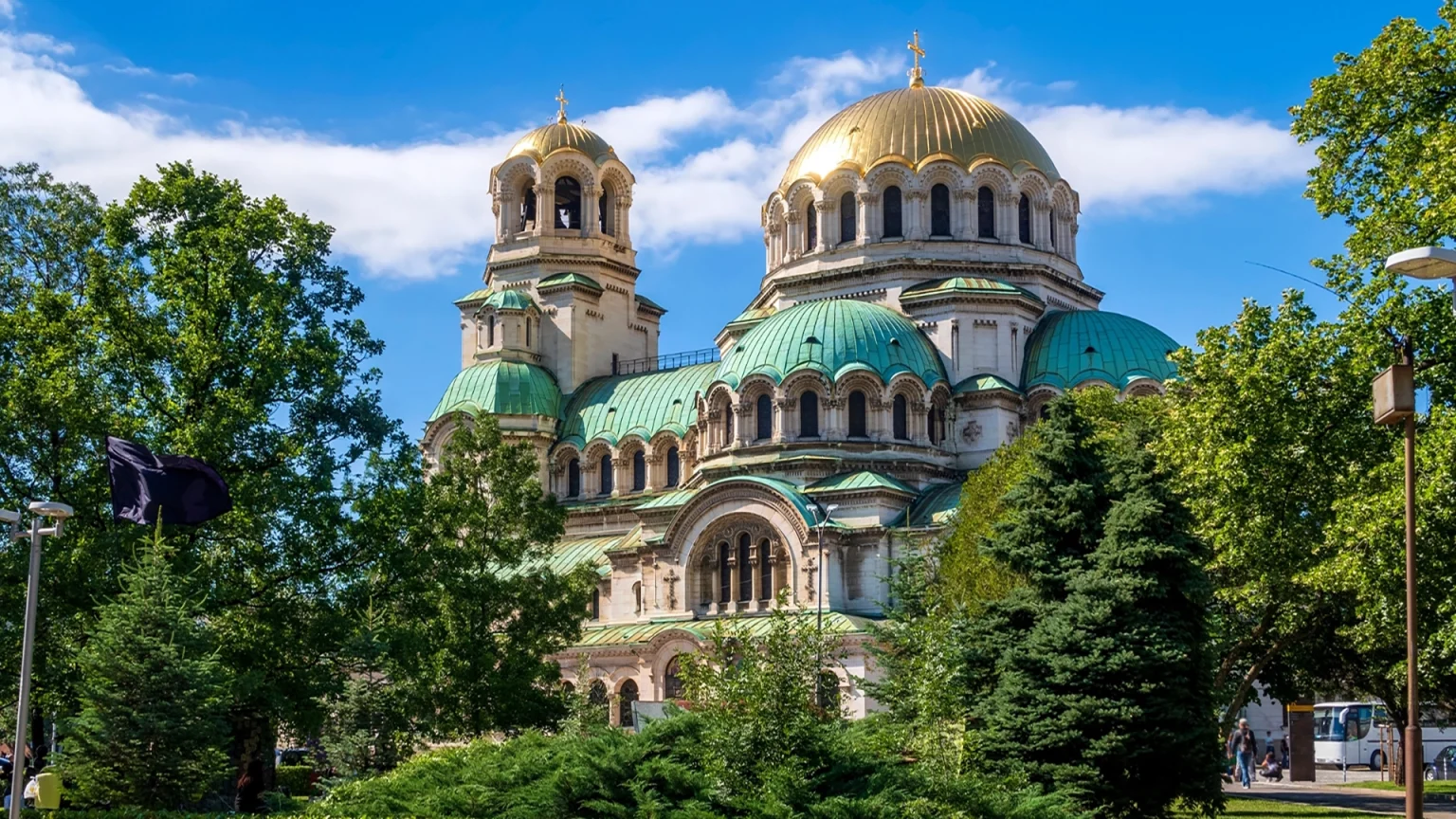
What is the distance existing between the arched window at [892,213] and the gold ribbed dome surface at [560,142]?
14592mm

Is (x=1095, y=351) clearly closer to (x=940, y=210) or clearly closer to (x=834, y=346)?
Result: (x=940, y=210)

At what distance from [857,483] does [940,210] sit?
1266 cm

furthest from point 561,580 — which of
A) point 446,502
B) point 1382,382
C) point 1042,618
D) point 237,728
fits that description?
point 1382,382

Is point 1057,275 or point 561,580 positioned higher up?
point 1057,275

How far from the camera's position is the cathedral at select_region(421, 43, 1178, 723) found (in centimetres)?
5388

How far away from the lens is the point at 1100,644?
26.4 metres

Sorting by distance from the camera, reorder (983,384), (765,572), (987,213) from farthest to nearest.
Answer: (987,213), (983,384), (765,572)

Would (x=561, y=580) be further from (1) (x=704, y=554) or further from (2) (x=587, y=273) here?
(2) (x=587, y=273)

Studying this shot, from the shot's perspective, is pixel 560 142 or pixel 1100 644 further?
pixel 560 142

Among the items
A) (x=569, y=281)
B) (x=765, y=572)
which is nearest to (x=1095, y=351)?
(x=765, y=572)

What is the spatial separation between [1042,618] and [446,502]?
13.4 metres

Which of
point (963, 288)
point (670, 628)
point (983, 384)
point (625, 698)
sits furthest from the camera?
point (963, 288)

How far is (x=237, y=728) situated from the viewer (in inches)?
1251

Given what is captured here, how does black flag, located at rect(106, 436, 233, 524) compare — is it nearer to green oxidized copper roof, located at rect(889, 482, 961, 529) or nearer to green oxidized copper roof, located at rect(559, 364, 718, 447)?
green oxidized copper roof, located at rect(889, 482, 961, 529)
